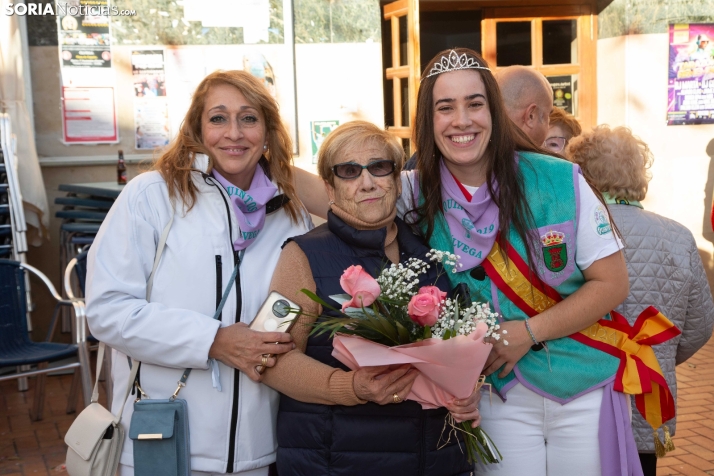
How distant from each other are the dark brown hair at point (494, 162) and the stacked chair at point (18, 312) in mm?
2993

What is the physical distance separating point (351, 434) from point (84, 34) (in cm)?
525

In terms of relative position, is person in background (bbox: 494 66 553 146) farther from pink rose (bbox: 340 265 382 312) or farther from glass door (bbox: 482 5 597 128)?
glass door (bbox: 482 5 597 128)

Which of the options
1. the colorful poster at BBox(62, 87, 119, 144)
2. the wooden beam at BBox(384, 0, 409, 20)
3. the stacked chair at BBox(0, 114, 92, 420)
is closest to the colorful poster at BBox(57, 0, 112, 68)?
the colorful poster at BBox(62, 87, 119, 144)

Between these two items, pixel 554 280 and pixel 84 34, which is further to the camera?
pixel 84 34

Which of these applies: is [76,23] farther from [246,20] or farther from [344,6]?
[344,6]

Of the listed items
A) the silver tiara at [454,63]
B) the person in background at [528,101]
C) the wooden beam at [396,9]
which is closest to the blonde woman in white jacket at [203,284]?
the silver tiara at [454,63]

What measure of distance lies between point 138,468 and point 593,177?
214cm

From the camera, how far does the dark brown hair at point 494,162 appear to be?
260 cm

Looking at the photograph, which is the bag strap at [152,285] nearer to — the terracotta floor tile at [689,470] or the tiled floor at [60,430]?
the tiled floor at [60,430]

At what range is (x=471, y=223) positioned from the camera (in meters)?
2.62

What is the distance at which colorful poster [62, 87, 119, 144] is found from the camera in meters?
6.57

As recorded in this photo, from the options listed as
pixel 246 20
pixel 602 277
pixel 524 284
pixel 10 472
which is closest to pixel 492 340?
pixel 524 284

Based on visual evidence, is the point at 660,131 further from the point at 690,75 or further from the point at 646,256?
the point at 646,256

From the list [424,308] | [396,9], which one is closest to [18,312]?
[424,308]
